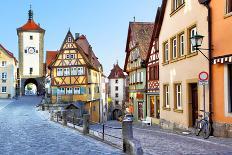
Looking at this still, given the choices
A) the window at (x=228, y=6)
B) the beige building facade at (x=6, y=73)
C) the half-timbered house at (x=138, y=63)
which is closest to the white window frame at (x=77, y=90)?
the half-timbered house at (x=138, y=63)

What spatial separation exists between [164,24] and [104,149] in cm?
1441

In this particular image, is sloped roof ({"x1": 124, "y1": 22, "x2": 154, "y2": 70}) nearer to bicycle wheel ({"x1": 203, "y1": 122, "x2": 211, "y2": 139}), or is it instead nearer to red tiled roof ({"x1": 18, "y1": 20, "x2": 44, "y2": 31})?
bicycle wheel ({"x1": 203, "y1": 122, "x2": 211, "y2": 139})

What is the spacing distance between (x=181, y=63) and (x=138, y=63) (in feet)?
53.6

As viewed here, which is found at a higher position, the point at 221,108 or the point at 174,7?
the point at 174,7

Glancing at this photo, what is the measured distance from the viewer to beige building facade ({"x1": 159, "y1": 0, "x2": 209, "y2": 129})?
62.2ft

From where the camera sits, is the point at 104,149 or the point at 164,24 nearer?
the point at 104,149

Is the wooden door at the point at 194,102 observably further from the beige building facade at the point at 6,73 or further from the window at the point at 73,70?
the beige building facade at the point at 6,73

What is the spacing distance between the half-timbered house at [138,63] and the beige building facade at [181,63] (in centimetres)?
979

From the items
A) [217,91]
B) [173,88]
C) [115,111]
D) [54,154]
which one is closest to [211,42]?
[217,91]

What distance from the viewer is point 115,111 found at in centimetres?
9944

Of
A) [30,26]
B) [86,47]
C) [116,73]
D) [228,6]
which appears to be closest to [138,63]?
[228,6]

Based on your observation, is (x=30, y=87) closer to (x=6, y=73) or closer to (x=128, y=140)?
(x=6, y=73)

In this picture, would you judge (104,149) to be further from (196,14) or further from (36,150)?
(196,14)

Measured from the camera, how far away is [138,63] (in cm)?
3819
